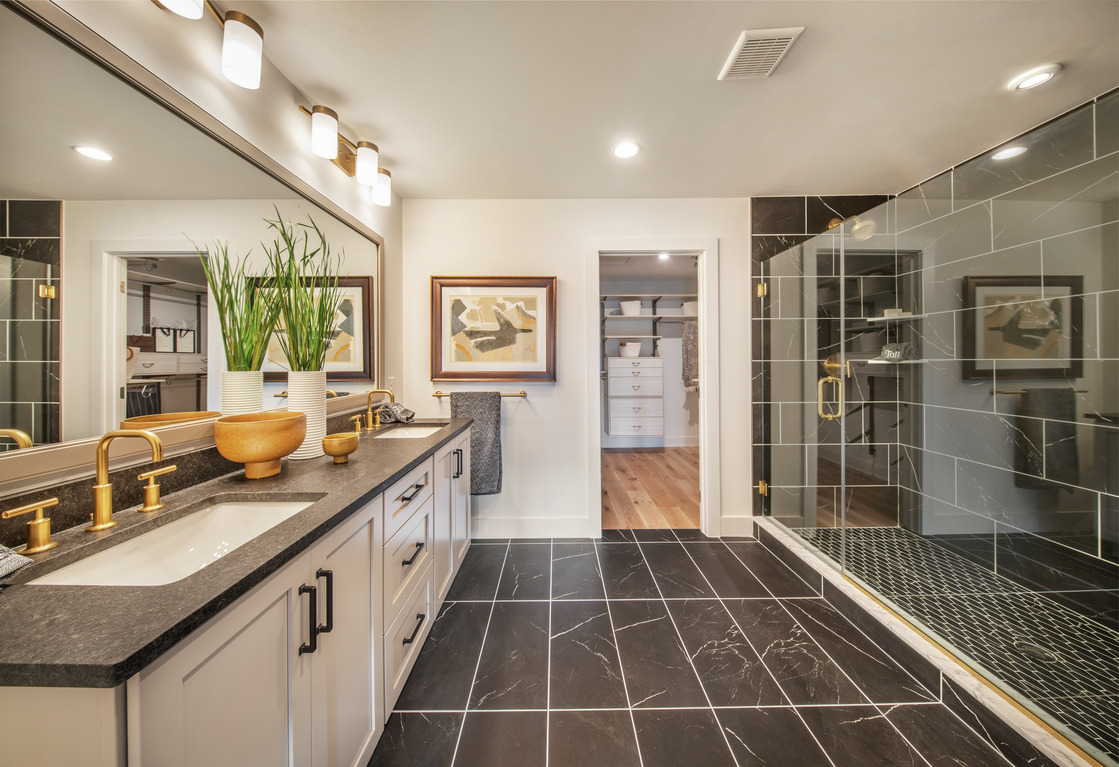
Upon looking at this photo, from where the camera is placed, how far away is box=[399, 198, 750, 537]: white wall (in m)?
2.60

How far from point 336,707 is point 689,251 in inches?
109

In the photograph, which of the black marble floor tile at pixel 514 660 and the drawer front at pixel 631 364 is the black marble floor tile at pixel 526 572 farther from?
the drawer front at pixel 631 364

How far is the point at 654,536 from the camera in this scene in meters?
2.62

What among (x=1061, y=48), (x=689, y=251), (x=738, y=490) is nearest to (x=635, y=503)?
(x=738, y=490)

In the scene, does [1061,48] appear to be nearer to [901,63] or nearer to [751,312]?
[901,63]

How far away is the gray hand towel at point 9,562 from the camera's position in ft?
2.11

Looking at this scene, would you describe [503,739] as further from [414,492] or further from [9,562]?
[9,562]

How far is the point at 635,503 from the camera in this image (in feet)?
10.7

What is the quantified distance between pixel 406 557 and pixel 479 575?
2.92 ft

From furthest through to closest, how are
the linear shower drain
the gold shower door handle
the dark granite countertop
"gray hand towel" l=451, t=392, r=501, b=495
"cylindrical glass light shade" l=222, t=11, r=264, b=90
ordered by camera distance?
"gray hand towel" l=451, t=392, r=501, b=495
the gold shower door handle
the linear shower drain
"cylindrical glass light shade" l=222, t=11, r=264, b=90
the dark granite countertop

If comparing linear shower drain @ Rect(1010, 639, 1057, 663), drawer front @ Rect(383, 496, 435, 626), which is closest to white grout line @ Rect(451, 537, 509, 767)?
drawer front @ Rect(383, 496, 435, 626)

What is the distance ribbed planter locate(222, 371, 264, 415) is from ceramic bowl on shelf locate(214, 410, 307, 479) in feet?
0.10

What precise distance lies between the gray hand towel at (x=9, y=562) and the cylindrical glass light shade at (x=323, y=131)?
149cm

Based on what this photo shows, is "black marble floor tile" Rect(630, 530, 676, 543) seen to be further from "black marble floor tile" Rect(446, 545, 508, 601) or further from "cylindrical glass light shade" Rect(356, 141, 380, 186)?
"cylindrical glass light shade" Rect(356, 141, 380, 186)
